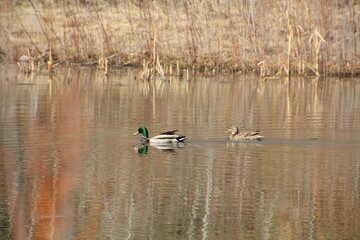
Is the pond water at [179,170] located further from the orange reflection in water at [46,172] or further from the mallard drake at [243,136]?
the mallard drake at [243,136]

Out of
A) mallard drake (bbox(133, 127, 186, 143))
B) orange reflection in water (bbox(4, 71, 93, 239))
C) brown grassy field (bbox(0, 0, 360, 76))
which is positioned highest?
brown grassy field (bbox(0, 0, 360, 76))

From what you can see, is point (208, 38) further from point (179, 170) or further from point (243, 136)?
point (179, 170)

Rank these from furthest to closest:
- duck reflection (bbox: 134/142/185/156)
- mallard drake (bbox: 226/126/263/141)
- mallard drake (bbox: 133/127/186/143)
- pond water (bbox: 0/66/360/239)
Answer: mallard drake (bbox: 226/126/263/141) → mallard drake (bbox: 133/127/186/143) → duck reflection (bbox: 134/142/185/156) → pond water (bbox: 0/66/360/239)

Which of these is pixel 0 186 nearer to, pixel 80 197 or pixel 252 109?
pixel 80 197

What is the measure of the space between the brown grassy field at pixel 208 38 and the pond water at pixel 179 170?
7.60m

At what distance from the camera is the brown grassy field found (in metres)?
29.7

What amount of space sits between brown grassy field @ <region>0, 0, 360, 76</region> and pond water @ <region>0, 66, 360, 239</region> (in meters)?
7.60

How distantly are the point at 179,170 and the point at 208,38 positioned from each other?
817 inches

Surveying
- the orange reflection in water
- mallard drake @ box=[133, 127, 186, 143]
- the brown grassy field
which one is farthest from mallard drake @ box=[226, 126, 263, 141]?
the brown grassy field

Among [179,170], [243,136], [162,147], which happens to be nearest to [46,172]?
[179,170]

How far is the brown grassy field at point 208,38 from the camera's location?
2969 cm

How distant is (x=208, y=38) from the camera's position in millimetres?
31812

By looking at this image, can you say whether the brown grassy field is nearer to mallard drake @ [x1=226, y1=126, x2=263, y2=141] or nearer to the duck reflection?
mallard drake @ [x1=226, y1=126, x2=263, y2=141]

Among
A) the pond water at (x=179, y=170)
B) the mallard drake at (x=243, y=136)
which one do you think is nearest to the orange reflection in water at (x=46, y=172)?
the pond water at (x=179, y=170)
